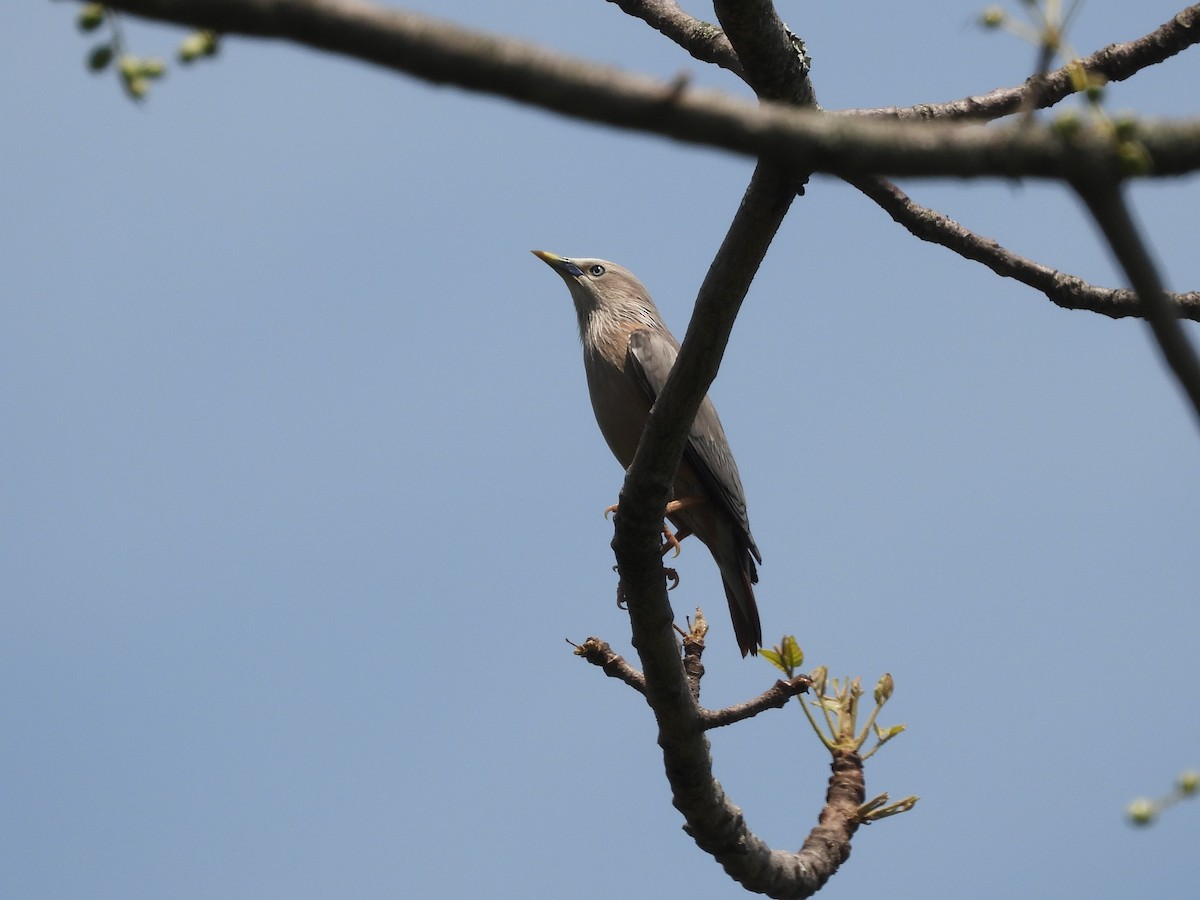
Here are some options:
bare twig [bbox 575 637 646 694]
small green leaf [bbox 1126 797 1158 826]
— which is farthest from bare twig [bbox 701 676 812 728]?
small green leaf [bbox 1126 797 1158 826]

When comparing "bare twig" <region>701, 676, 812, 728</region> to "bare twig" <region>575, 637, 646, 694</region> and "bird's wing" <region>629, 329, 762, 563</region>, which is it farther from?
"bird's wing" <region>629, 329, 762, 563</region>

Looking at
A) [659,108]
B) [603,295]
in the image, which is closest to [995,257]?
[659,108]

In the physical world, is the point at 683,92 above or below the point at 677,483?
below

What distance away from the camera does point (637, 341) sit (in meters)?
6.84

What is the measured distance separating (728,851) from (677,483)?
90.5 inches

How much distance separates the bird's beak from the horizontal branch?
6413 millimetres

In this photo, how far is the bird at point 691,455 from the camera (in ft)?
21.2

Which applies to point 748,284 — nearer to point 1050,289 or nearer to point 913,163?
point 1050,289

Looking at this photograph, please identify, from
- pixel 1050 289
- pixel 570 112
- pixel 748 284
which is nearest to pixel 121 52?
pixel 570 112

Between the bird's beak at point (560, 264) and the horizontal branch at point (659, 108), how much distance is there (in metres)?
6.41

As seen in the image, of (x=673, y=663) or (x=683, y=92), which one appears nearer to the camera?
(x=683, y=92)

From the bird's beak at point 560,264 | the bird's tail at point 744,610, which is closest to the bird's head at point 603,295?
the bird's beak at point 560,264

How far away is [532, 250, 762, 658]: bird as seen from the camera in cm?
647

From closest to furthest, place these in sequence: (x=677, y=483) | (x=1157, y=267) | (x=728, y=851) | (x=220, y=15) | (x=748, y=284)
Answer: (x=220, y=15) → (x=1157, y=267) → (x=748, y=284) → (x=728, y=851) → (x=677, y=483)
